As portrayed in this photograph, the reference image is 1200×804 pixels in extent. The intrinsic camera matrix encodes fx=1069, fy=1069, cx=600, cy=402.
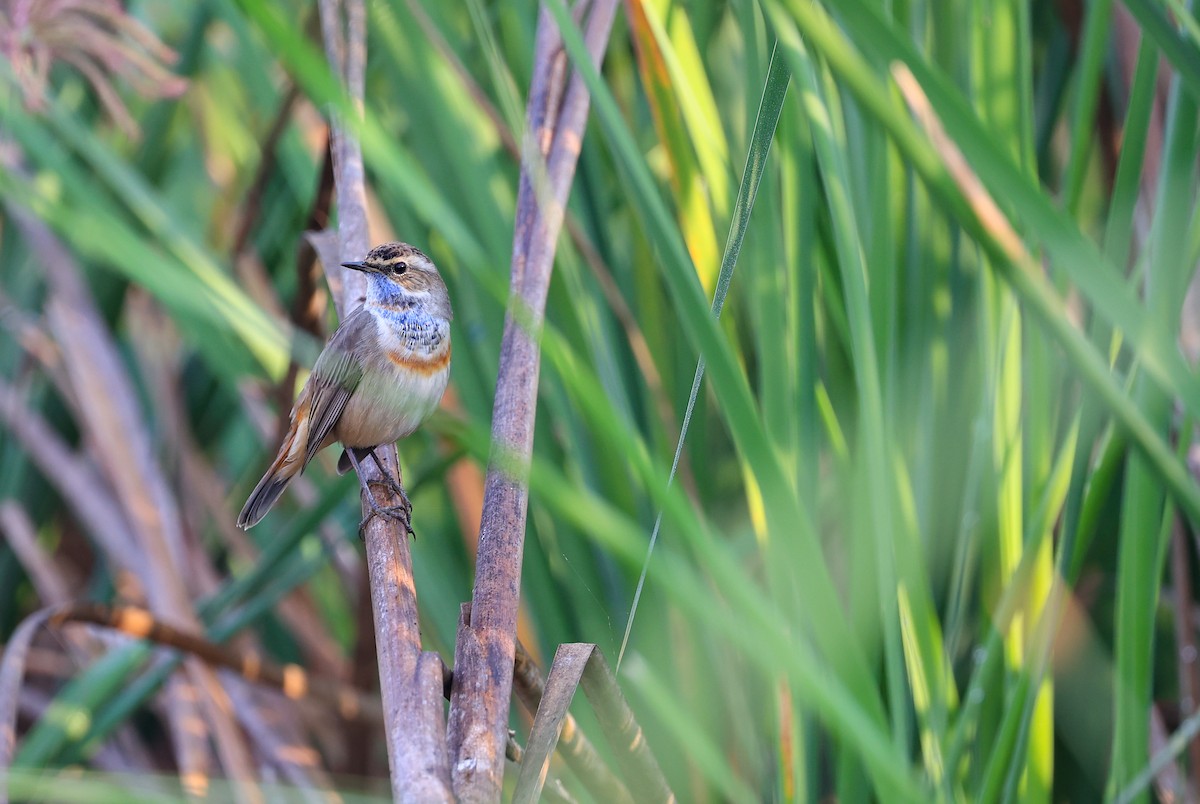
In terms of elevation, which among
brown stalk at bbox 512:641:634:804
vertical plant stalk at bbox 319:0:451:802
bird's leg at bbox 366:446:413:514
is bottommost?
brown stalk at bbox 512:641:634:804

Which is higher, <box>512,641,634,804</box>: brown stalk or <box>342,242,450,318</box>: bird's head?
<box>342,242,450,318</box>: bird's head

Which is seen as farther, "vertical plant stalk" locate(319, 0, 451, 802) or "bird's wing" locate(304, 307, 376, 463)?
"bird's wing" locate(304, 307, 376, 463)

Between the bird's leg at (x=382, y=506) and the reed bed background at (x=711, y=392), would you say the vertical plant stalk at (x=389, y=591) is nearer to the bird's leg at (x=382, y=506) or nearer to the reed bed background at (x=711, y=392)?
the bird's leg at (x=382, y=506)

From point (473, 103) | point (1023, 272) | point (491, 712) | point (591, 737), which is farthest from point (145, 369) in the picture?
point (1023, 272)

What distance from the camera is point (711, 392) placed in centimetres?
222

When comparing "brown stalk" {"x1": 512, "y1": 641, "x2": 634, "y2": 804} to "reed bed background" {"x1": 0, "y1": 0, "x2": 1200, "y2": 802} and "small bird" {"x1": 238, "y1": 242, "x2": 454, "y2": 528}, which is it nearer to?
"reed bed background" {"x1": 0, "y1": 0, "x2": 1200, "y2": 802}

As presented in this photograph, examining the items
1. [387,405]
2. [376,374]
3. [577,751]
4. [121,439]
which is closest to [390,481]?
[387,405]

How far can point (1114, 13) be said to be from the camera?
2.16m

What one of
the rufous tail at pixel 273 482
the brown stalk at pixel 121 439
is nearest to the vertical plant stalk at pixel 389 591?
the rufous tail at pixel 273 482

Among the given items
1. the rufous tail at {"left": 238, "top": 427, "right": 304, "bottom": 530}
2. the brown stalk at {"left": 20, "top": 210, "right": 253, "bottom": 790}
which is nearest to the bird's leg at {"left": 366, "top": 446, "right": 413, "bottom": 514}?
the rufous tail at {"left": 238, "top": 427, "right": 304, "bottom": 530}

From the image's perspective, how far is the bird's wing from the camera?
2.23 meters

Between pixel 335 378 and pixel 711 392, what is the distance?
2.59ft

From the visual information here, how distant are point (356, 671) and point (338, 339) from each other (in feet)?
2.99

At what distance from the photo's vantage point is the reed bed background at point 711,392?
1.01m
